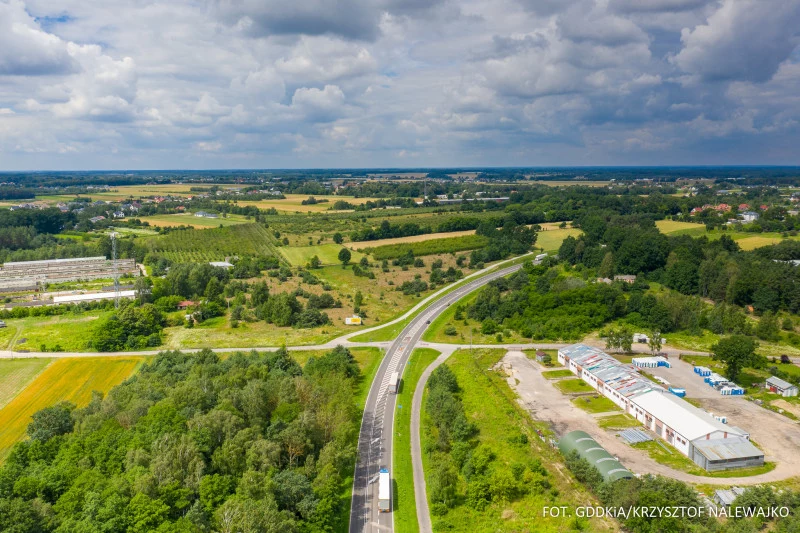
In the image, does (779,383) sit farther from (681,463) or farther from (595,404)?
(681,463)

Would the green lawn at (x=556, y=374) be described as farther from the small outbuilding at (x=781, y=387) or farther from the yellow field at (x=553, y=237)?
the yellow field at (x=553, y=237)

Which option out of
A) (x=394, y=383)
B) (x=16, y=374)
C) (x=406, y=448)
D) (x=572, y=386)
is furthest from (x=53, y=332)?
(x=572, y=386)

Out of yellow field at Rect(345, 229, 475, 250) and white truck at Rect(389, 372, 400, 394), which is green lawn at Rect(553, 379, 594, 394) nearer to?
white truck at Rect(389, 372, 400, 394)

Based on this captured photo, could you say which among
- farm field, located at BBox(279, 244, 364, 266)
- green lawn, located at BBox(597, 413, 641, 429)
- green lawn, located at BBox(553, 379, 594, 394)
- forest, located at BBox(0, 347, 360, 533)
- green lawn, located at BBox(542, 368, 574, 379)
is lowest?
green lawn, located at BBox(597, 413, 641, 429)

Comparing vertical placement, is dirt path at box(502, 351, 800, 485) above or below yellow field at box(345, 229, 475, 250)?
below

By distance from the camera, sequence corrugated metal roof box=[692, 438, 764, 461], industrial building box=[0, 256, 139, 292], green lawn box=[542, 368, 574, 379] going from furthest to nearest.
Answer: industrial building box=[0, 256, 139, 292] → green lawn box=[542, 368, 574, 379] → corrugated metal roof box=[692, 438, 764, 461]

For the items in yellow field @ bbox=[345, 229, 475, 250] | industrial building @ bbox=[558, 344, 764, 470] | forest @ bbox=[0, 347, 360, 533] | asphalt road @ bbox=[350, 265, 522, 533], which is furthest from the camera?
yellow field @ bbox=[345, 229, 475, 250]

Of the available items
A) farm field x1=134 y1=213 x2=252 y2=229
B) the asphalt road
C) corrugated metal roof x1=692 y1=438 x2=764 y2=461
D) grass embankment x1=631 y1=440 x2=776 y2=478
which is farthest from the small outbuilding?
farm field x1=134 y1=213 x2=252 y2=229
